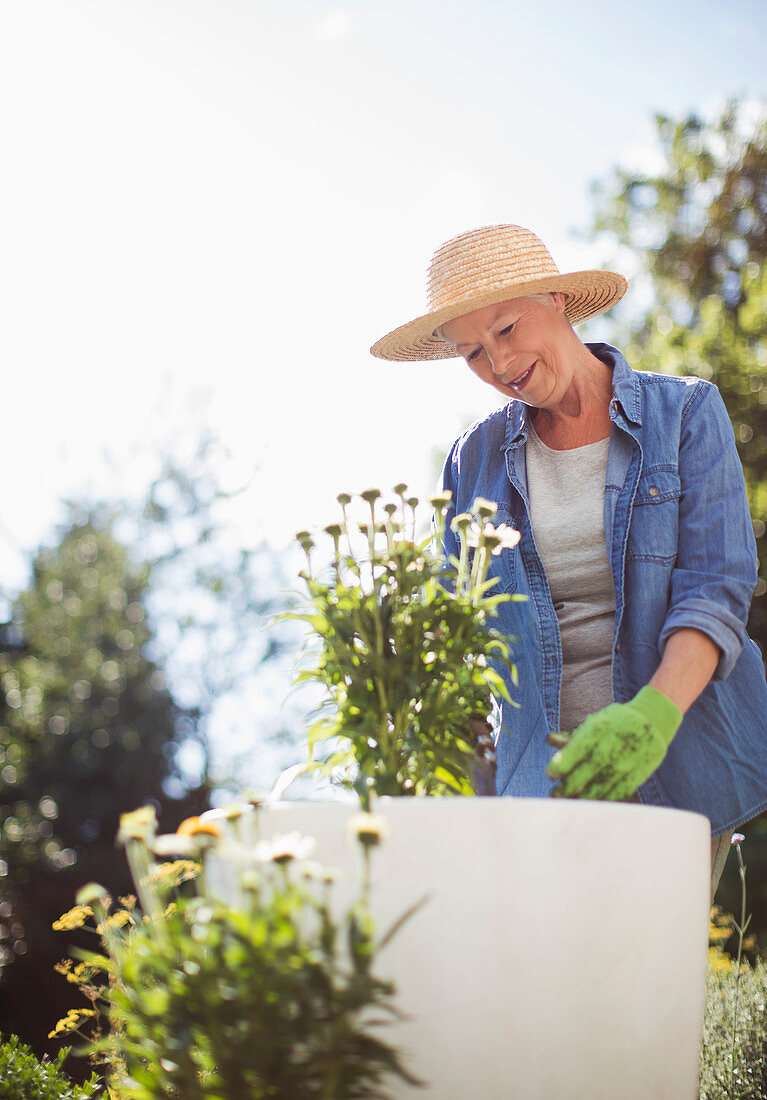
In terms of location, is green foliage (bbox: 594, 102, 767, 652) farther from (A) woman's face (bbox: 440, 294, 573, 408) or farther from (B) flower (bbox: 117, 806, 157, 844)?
(B) flower (bbox: 117, 806, 157, 844)

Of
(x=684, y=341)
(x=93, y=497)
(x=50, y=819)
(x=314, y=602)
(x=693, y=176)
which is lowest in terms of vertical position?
(x=50, y=819)

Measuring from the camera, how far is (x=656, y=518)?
6.34ft

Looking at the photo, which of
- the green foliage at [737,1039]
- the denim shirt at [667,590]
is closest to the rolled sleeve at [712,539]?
the denim shirt at [667,590]

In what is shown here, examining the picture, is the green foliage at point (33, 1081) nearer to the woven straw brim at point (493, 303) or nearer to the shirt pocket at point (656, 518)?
the shirt pocket at point (656, 518)

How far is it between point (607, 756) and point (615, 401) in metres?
0.91

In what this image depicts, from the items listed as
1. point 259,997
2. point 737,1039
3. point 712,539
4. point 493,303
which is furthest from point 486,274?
point 737,1039

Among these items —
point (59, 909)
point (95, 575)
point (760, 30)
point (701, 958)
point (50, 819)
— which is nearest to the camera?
point (701, 958)

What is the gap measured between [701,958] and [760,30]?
11.7 meters

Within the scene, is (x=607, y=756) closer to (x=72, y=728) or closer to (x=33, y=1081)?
(x=33, y=1081)

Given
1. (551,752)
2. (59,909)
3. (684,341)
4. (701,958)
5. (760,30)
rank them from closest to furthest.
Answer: (701,958) < (551,752) < (684,341) < (760,30) < (59,909)

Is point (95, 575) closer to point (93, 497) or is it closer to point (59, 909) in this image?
point (93, 497)

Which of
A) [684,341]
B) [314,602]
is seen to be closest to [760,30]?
[684,341]

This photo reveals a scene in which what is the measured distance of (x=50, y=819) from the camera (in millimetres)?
12953

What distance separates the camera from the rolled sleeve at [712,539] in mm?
1691
